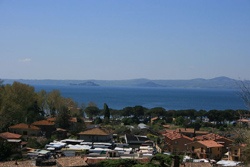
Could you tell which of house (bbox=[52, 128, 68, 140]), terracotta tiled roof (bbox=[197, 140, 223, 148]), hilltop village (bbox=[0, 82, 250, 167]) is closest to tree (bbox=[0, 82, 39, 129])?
hilltop village (bbox=[0, 82, 250, 167])

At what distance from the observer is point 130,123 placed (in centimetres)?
5481

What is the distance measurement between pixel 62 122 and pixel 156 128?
465 inches

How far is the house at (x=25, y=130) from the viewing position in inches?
1447

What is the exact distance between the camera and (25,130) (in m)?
37.2

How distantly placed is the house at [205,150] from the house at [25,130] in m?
14.6

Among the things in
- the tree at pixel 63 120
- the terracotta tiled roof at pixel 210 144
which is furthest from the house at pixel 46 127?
the terracotta tiled roof at pixel 210 144

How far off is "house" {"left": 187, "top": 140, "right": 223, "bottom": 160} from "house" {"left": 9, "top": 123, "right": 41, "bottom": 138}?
14640 mm

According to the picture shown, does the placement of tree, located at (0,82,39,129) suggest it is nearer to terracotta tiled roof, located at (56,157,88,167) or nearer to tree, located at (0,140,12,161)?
tree, located at (0,140,12,161)

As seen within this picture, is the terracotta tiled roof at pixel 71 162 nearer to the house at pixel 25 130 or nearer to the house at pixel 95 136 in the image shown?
the house at pixel 95 136

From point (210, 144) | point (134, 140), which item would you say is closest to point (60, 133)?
point (134, 140)

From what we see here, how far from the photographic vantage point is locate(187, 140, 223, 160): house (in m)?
31.7

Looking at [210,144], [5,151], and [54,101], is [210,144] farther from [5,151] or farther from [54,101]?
[54,101]

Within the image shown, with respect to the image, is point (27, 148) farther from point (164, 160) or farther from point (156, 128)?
point (156, 128)

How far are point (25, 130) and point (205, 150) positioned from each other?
16.6m
